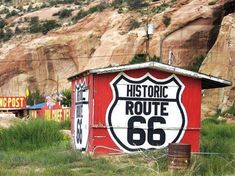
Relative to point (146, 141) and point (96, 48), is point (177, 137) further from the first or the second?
point (96, 48)

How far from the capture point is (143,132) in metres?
15.9

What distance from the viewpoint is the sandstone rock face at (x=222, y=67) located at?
39981 mm

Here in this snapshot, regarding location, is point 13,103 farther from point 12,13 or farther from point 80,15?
point 12,13

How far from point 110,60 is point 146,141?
1649 inches

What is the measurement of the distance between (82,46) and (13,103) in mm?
13771

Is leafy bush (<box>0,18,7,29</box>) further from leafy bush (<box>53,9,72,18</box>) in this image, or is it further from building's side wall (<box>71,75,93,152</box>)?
building's side wall (<box>71,75,93,152</box>)

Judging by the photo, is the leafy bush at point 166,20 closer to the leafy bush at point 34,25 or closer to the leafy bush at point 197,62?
the leafy bush at point 197,62

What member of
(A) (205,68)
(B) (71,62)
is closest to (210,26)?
(A) (205,68)

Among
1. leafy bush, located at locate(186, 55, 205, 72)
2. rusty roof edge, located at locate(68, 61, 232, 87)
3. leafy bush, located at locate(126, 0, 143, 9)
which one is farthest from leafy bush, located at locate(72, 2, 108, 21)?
rusty roof edge, located at locate(68, 61, 232, 87)

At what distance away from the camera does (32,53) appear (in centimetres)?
6506

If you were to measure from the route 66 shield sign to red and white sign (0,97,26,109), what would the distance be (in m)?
38.1

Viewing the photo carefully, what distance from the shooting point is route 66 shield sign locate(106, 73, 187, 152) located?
51.6ft

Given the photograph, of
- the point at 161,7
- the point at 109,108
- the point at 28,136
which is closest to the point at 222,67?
the point at 161,7

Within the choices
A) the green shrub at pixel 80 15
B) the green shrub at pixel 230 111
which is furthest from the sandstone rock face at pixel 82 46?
the green shrub at pixel 230 111
